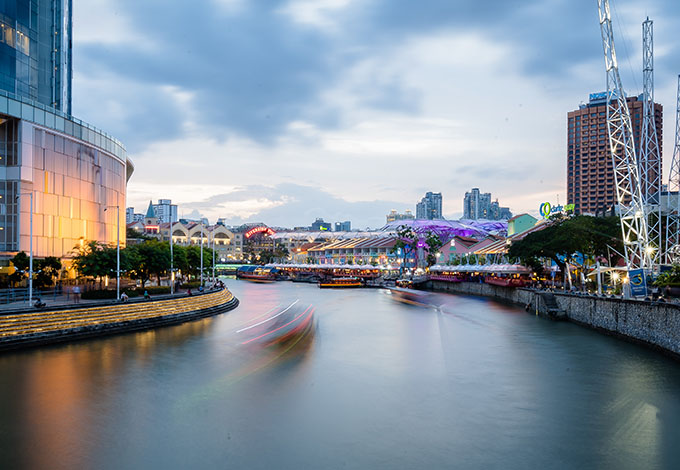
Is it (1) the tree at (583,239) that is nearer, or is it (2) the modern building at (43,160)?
(2) the modern building at (43,160)

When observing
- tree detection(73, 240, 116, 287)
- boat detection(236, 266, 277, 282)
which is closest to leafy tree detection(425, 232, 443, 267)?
boat detection(236, 266, 277, 282)

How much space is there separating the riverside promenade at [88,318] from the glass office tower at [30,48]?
32.3 metres

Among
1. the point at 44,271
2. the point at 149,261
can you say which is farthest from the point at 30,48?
the point at 44,271

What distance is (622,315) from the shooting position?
3762cm

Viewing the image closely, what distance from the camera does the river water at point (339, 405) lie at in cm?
1741

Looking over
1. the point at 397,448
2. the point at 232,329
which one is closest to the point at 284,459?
the point at 397,448

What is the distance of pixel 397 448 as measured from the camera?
18.1 metres

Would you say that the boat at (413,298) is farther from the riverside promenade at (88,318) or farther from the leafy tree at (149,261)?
the leafy tree at (149,261)

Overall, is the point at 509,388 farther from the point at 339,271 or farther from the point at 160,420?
the point at 339,271

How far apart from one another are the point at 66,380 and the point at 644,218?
4736cm

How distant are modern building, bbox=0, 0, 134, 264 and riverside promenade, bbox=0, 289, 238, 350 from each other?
9.64 metres

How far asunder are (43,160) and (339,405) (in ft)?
145

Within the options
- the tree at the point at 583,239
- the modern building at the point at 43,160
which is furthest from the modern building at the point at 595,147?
the modern building at the point at 43,160

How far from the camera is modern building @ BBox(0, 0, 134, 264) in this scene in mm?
49781
